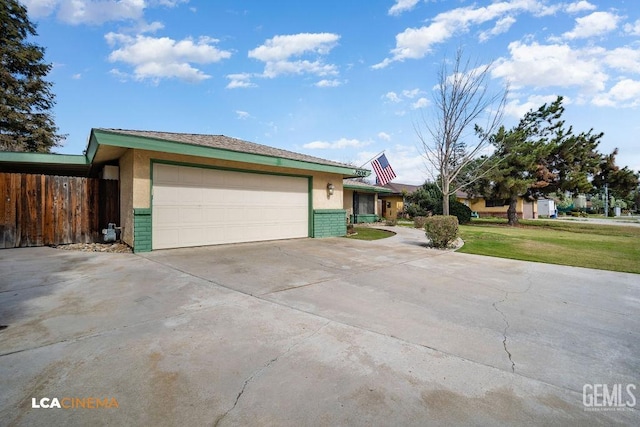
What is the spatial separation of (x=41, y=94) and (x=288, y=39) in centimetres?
1919

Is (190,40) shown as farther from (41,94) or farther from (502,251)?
(41,94)

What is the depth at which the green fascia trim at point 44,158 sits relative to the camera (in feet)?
27.2

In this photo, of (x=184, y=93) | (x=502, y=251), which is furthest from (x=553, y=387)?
(x=184, y=93)

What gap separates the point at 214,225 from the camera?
917cm

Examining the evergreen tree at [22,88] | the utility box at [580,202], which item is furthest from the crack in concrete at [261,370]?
the utility box at [580,202]

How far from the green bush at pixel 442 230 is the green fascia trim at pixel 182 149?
4746 millimetres

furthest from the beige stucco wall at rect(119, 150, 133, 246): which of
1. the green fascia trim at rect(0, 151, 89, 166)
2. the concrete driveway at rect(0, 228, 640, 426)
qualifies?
the concrete driveway at rect(0, 228, 640, 426)

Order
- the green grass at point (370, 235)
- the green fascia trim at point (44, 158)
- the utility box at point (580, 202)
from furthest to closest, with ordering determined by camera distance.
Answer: the utility box at point (580, 202) < the green grass at point (370, 235) < the green fascia trim at point (44, 158)

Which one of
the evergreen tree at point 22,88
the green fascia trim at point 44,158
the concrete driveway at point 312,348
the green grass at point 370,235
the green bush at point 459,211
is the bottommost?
the concrete driveway at point 312,348

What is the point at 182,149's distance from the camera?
26.0 feet

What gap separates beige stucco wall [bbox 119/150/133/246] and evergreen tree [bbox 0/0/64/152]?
1672 centimetres

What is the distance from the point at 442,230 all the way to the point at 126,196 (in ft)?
32.4

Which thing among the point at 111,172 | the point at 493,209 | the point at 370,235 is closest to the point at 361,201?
the point at 370,235

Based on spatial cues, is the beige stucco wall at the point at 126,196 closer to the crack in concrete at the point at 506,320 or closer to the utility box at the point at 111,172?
the utility box at the point at 111,172
